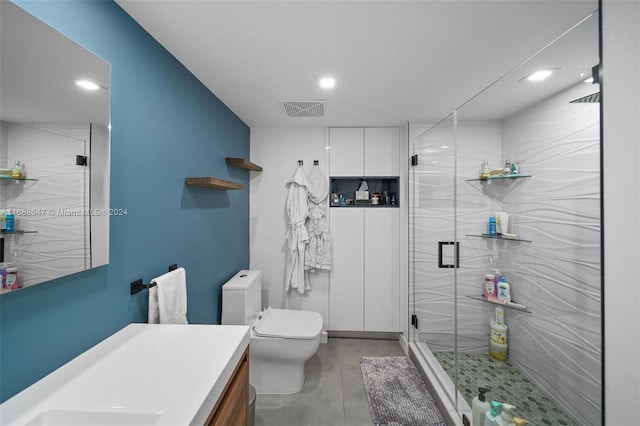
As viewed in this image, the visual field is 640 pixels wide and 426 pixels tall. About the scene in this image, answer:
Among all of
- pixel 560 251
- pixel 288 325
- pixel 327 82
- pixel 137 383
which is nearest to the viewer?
pixel 137 383

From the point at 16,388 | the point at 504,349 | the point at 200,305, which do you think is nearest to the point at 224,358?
the point at 16,388

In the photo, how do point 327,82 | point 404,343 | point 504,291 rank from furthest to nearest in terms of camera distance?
1. point 404,343
2. point 327,82
3. point 504,291

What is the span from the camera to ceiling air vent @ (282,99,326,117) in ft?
6.78

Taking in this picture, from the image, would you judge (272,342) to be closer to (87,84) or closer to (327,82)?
(87,84)

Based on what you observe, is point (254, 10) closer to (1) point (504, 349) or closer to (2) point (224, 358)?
(2) point (224, 358)

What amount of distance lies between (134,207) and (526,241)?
2.05 metres

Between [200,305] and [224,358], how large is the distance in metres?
1.02

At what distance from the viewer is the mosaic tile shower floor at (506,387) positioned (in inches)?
48.4

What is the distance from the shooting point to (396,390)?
197cm

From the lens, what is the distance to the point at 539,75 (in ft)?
3.86

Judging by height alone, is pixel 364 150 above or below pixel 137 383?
above

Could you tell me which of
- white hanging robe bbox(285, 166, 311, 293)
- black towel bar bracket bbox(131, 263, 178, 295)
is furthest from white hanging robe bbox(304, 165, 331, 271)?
black towel bar bracket bbox(131, 263, 178, 295)

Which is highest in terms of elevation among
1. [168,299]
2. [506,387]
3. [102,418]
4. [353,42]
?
[353,42]

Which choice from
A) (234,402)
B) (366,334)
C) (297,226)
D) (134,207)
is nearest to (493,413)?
(234,402)
